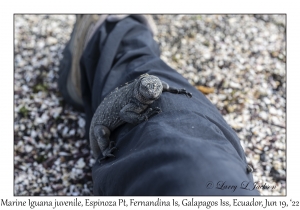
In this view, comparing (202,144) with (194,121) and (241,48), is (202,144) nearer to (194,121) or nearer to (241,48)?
(194,121)

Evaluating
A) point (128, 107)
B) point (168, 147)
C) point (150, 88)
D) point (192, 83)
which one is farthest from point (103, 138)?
point (192, 83)

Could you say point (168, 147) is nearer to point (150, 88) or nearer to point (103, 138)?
point (150, 88)

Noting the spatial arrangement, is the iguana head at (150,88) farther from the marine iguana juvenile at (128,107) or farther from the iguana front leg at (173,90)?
the iguana front leg at (173,90)

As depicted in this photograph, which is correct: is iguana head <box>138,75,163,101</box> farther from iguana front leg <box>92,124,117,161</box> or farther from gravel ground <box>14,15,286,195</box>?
gravel ground <box>14,15,286,195</box>

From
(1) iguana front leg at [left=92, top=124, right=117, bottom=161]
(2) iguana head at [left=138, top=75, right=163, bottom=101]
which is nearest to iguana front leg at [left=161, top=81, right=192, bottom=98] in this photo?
(2) iguana head at [left=138, top=75, right=163, bottom=101]

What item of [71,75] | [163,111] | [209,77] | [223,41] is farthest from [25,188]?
[223,41]

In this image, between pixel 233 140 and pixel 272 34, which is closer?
pixel 233 140
